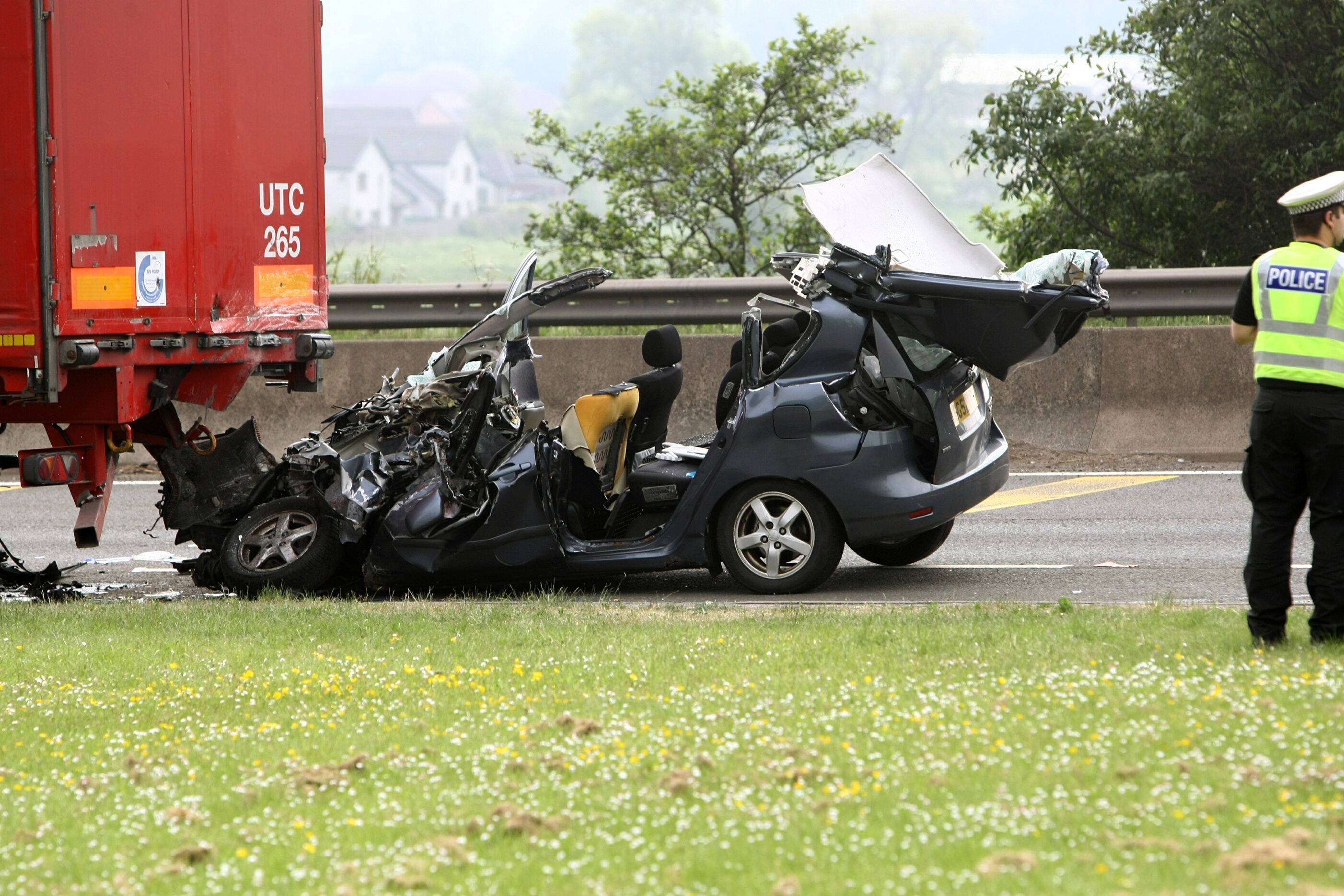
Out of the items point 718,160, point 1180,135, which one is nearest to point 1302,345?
point 1180,135

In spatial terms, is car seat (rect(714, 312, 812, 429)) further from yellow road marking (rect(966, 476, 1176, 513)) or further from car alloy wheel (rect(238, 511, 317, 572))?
yellow road marking (rect(966, 476, 1176, 513))

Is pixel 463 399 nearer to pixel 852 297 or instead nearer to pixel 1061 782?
pixel 852 297

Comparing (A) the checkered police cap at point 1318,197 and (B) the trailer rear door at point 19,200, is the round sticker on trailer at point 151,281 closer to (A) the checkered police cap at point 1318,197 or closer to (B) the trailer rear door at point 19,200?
(B) the trailer rear door at point 19,200

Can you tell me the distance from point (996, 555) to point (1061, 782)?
17.0ft

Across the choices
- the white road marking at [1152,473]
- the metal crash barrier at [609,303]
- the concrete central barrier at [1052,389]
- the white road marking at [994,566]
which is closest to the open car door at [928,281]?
→ the white road marking at [994,566]

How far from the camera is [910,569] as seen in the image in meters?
9.02

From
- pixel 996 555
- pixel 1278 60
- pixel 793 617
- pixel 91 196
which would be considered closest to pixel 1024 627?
pixel 793 617

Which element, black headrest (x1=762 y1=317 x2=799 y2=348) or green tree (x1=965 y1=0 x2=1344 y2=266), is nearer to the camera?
black headrest (x1=762 y1=317 x2=799 y2=348)

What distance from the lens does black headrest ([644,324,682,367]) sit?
8273mm

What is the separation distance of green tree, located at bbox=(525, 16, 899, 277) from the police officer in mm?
11747

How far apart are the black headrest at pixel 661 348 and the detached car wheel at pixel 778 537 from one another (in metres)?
0.78

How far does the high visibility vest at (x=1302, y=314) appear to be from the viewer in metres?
5.75

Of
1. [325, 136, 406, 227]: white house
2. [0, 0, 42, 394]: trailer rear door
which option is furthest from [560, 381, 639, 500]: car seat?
[325, 136, 406, 227]: white house

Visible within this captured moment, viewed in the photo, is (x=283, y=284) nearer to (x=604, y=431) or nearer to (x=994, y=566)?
(x=604, y=431)
